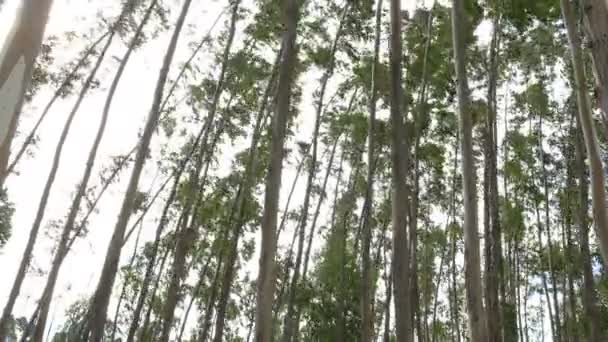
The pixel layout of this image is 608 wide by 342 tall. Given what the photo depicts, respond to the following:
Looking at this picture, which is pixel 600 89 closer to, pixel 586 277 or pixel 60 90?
pixel 586 277

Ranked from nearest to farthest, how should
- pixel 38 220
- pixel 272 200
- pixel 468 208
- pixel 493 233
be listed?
pixel 468 208 → pixel 272 200 → pixel 493 233 → pixel 38 220

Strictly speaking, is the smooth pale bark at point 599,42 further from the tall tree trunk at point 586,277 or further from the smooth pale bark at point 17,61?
the tall tree trunk at point 586,277

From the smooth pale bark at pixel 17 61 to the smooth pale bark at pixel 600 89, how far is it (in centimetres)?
204

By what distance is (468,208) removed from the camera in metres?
4.30

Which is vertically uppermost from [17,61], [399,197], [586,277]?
[586,277]

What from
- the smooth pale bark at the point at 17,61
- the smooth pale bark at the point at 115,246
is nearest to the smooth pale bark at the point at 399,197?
the smooth pale bark at the point at 115,246

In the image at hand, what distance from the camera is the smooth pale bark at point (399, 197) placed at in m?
4.30

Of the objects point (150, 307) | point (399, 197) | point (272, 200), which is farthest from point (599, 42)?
point (150, 307)

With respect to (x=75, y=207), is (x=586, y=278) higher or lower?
lower

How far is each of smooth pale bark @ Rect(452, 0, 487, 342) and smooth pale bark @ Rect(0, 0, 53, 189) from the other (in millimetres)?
3536

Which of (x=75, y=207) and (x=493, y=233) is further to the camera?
(x=75, y=207)

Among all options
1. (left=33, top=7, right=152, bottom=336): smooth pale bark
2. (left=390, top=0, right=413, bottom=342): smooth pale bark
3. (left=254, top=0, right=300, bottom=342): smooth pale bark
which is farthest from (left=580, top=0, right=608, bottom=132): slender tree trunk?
(left=33, top=7, right=152, bottom=336): smooth pale bark

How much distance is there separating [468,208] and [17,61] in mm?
3759

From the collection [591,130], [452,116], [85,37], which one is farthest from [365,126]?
[591,130]
